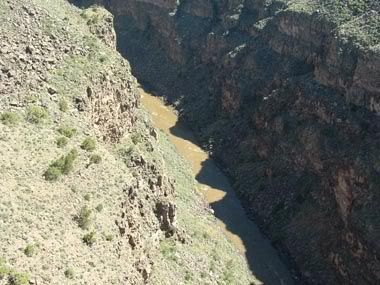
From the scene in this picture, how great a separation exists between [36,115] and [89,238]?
12.7 m

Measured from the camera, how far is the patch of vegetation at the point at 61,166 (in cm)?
4319

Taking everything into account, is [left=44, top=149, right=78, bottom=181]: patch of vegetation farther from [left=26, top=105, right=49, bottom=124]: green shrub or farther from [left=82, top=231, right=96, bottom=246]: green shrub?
[left=82, top=231, right=96, bottom=246]: green shrub

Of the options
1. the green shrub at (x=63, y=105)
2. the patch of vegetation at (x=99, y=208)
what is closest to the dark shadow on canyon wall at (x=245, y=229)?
the patch of vegetation at (x=99, y=208)

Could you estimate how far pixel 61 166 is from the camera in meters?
44.3

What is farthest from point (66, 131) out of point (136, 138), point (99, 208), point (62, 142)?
point (136, 138)

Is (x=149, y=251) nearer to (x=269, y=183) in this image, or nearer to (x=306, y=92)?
(x=269, y=183)

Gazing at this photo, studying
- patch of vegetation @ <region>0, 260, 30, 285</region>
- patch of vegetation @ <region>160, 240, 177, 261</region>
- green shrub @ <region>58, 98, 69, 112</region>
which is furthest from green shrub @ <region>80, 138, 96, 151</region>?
patch of vegetation @ <region>0, 260, 30, 285</region>

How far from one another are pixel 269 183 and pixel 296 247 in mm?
15109

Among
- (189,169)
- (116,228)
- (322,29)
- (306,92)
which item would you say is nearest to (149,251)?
(116,228)

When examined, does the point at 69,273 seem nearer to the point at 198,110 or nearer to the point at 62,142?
the point at 62,142

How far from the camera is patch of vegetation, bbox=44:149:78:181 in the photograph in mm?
43188

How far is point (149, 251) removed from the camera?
175ft

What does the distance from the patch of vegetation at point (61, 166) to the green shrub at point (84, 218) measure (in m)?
3.44

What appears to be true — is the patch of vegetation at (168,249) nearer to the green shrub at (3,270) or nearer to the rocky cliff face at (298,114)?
the rocky cliff face at (298,114)
